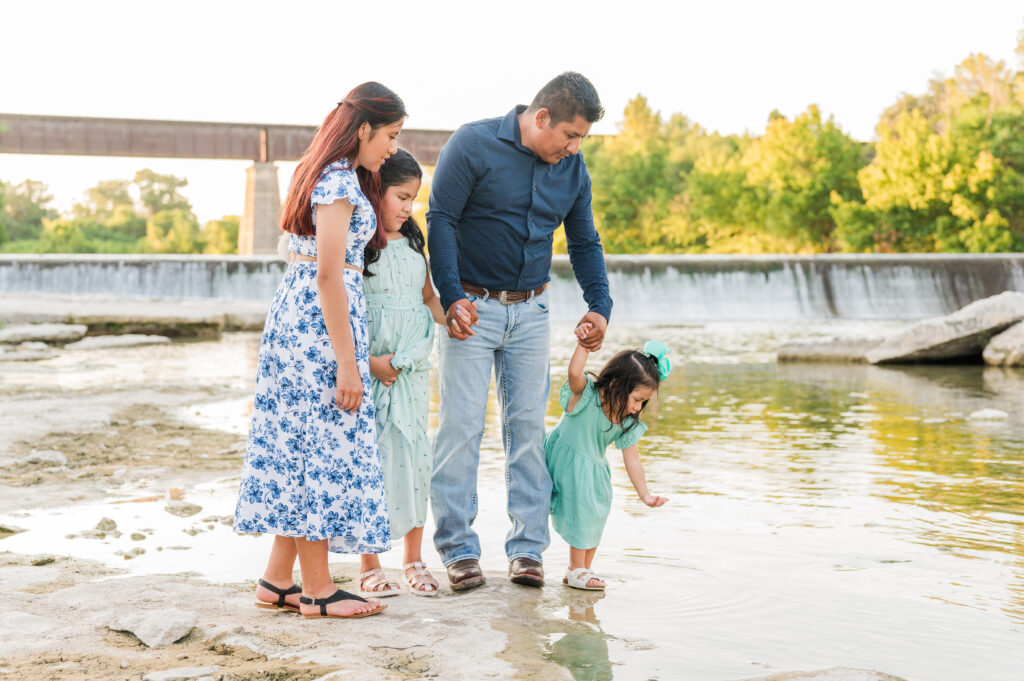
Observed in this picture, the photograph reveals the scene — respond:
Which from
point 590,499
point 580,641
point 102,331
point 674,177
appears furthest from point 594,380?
point 674,177

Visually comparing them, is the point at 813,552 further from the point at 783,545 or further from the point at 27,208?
the point at 27,208

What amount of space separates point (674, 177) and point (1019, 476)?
40329 millimetres

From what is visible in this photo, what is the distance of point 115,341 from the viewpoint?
48.8ft

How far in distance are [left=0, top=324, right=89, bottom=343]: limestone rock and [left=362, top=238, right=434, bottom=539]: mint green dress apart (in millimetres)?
11805

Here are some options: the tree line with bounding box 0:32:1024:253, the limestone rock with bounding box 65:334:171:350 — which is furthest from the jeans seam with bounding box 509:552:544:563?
the tree line with bounding box 0:32:1024:253

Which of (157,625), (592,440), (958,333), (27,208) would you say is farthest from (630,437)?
(27,208)

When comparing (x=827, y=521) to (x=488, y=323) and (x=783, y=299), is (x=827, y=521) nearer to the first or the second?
(x=488, y=323)

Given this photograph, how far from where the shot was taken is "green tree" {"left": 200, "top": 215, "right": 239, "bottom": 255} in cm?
7038

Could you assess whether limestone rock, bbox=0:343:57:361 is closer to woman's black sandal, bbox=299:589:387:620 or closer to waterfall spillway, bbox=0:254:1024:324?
waterfall spillway, bbox=0:254:1024:324

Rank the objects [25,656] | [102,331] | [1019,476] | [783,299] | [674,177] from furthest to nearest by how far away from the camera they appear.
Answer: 1. [674,177]
2. [783,299]
3. [102,331]
4. [1019,476]
5. [25,656]

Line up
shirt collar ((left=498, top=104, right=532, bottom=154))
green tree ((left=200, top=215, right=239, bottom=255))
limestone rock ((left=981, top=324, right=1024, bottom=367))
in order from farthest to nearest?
1. green tree ((left=200, top=215, right=239, bottom=255))
2. limestone rock ((left=981, top=324, right=1024, bottom=367))
3. shirt collar ((left=498, top=104, right=532, bottom=154))

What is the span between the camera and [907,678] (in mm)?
2891

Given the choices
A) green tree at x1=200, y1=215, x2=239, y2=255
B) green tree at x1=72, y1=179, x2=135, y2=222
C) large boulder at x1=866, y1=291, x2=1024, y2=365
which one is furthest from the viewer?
green tree at x1=72, y1=179, x2=135, y2=222

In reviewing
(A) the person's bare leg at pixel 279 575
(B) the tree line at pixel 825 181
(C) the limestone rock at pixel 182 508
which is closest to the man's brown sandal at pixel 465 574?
(A) the person's bare leg at pixel 279 575
